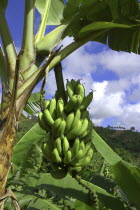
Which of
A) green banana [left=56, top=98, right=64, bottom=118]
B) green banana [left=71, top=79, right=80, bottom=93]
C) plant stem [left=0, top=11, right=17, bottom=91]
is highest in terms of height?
plant stem [left=0, top=11, right=17, bottom=91]

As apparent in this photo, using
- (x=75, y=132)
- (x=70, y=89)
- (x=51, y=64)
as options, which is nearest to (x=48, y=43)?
(x=51, y=64)

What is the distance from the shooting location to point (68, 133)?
49.8 inches

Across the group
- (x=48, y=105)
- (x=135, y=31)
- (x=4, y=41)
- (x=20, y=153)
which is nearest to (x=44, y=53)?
(x=4, y=41)

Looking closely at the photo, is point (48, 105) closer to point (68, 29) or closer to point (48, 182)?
point (48, 182)

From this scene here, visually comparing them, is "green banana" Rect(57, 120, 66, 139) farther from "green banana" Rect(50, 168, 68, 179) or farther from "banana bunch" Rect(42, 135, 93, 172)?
"green banana" Rect(50, 168, 68, 179)

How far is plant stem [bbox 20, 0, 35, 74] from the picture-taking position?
56.6 inches

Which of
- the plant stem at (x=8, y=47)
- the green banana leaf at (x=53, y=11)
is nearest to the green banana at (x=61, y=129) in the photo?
the plant stem at (x=8, y=47)

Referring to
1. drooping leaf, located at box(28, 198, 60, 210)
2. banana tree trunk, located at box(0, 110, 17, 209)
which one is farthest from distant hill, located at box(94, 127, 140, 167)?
banana tree trunk, located at box(0, 110, 17, 209)

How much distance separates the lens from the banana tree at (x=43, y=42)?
3.99 ft

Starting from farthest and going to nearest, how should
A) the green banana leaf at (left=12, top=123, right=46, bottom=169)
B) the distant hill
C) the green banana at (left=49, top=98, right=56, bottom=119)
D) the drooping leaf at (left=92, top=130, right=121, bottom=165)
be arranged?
the distant hill → the green banana leaf at (left=12, top=123, right=46, bottom=169) → the drooping leaf at (left=92, top=130, right=121, bottom=165) → the green banana at (left=49, top=98, right=56, bottom=119)

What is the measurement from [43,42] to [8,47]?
185 millimetres

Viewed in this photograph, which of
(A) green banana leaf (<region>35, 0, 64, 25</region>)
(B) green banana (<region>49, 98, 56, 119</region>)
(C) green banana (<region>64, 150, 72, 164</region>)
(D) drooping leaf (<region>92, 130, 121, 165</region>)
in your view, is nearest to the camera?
(C) green banana (<region>64, 150, 72, 164</region>)

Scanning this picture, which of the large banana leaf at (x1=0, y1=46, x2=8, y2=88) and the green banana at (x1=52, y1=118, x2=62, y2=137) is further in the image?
the large banana leaf at (x1=0, y1=46, x2=8, y2=88)

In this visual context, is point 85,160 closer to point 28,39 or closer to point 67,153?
point 67,153
